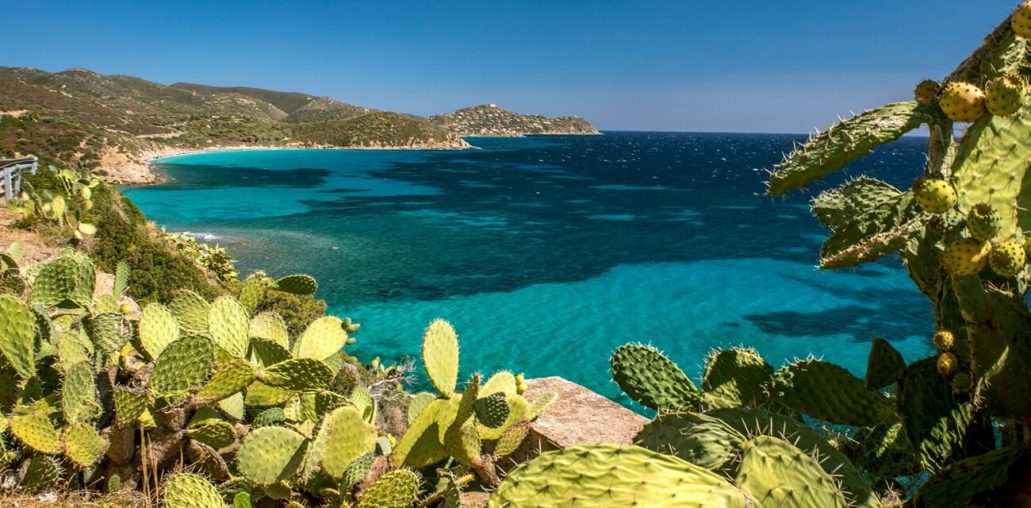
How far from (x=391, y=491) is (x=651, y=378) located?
0.91m

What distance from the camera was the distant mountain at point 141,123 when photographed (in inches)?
1438

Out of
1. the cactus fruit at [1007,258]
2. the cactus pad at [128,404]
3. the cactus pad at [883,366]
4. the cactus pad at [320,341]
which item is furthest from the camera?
the cactus pad at [320,341]

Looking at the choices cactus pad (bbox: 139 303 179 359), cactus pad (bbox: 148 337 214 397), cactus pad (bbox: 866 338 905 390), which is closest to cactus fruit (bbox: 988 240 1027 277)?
cactus pad (bbox: 866 338 905 390)

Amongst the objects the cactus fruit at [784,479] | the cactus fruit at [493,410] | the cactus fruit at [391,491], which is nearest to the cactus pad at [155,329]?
the cactus fruit at [391,491]

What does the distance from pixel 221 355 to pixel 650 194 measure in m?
44.0

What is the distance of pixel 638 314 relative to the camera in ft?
51.1

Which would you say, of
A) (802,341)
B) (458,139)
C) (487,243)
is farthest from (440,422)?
(458,139)

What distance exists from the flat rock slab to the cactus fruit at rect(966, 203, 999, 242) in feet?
4.68

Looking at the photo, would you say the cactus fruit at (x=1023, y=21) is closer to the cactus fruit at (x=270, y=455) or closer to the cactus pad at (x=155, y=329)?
the cactus fruit at (x=270, y=455)

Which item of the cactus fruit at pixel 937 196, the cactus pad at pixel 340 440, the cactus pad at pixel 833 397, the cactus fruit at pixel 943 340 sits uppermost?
the cactus fruit at pixel 937 196

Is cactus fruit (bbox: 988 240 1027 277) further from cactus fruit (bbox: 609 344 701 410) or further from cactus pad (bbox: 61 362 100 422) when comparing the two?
cactus pad (bbox: 61 362 100 422)

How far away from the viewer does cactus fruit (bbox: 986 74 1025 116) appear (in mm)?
1234

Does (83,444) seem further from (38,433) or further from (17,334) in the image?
(17,334)

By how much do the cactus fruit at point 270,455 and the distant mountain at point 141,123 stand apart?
3812cm
